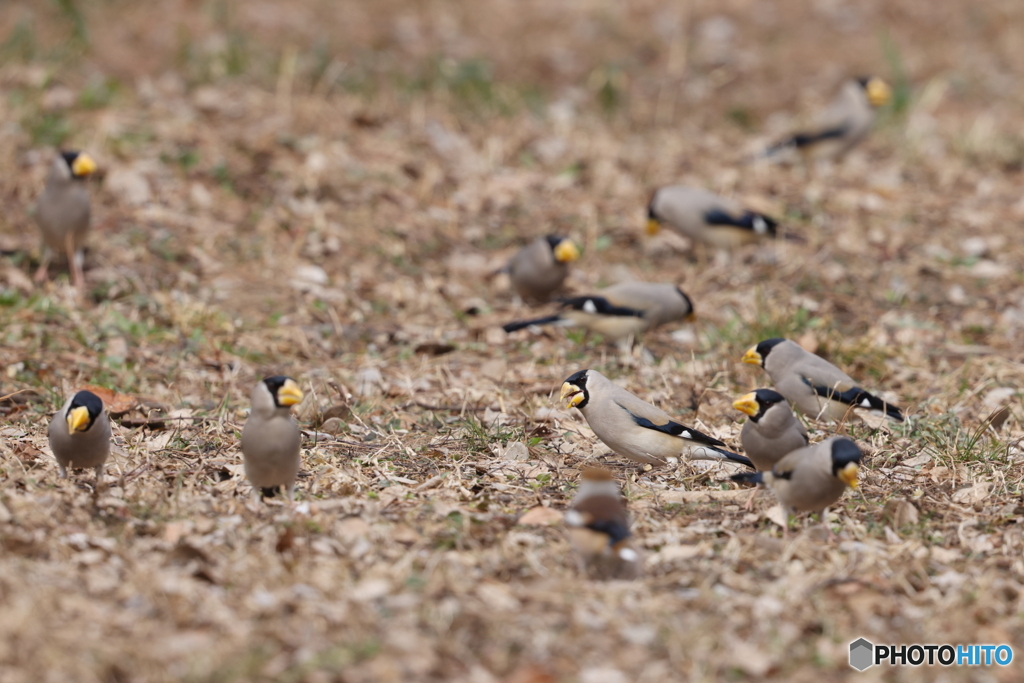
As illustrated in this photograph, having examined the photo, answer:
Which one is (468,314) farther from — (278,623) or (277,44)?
(277,44)

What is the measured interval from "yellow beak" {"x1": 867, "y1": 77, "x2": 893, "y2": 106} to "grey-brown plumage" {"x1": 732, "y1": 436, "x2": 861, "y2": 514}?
7.49 metres

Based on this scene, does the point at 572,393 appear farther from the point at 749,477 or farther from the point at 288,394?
the point at 288,394

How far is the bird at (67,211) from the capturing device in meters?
7.38

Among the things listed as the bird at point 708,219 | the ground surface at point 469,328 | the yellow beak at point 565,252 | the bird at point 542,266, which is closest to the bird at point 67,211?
the ground surface at point 469,328

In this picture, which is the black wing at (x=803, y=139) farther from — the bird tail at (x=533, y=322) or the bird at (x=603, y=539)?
the bird at (x=603, y=539)

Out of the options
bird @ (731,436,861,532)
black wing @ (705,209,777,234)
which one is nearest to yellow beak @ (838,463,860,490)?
bird @ (731,436,861,532)

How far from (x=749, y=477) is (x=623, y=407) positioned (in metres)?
0.81

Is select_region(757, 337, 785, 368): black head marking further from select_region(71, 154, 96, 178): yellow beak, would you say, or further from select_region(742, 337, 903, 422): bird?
select_region(71, 154, 96, 178): yellow beak

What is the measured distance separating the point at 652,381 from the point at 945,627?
3.10m

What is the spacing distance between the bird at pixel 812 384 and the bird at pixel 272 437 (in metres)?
2.74

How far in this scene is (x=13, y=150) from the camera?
28.1 feet

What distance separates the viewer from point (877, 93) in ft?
37.3

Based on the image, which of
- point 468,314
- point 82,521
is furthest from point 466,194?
point 82,521

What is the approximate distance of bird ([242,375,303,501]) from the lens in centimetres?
470
